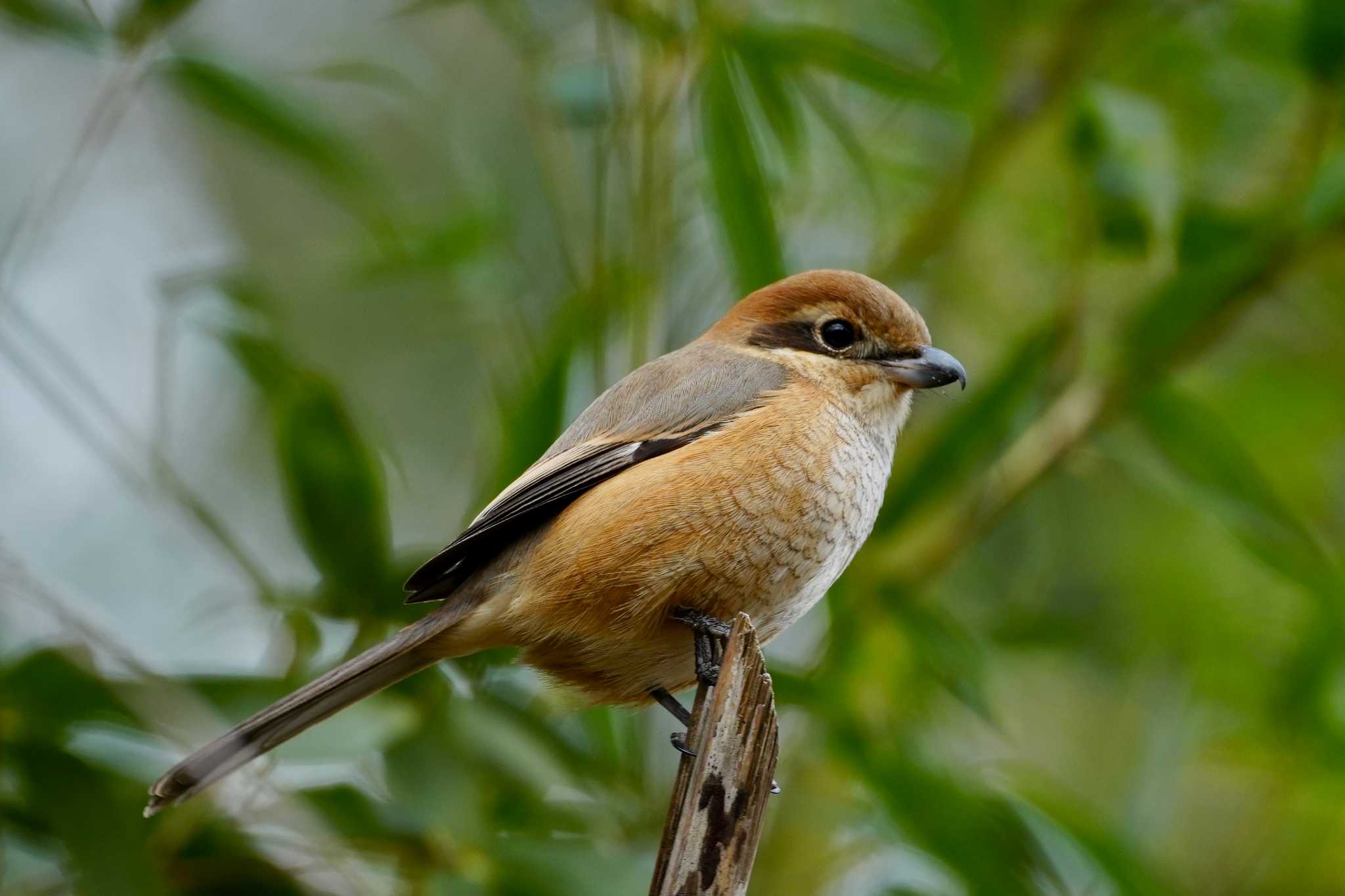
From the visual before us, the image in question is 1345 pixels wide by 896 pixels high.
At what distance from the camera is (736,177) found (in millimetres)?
3189

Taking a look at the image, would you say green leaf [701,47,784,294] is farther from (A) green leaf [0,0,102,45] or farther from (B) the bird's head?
Answer: (A) green leaf [0,0,102,45]

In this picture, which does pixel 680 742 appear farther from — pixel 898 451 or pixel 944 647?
pixel 898 451

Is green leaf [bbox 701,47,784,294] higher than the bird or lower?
higher

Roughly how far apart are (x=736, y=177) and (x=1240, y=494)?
1375 millimetres

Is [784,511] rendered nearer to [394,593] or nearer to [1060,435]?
[394,593]

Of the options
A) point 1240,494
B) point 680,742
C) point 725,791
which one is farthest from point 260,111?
point 1240,494

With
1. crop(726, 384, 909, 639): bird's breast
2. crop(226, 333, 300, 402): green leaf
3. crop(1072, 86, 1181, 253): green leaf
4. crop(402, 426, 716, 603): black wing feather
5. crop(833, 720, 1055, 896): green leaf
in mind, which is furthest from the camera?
crop(226, 333, 300, 402): green leaf

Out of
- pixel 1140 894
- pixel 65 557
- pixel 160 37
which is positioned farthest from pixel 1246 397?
pixel 65 557

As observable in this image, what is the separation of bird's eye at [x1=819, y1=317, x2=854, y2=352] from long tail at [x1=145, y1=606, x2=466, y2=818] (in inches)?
39.7

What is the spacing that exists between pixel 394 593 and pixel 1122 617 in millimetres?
2406

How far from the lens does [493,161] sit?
4.95 metres

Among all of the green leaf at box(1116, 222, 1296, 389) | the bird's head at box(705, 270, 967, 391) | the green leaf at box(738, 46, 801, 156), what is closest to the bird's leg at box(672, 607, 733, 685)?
the bird's head at box(705, 270, 967, 391)

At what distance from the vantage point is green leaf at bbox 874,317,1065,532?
3.39 meters

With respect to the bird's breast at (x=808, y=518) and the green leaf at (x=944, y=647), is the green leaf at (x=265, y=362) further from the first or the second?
the green leaf at (x=944, y=647)
